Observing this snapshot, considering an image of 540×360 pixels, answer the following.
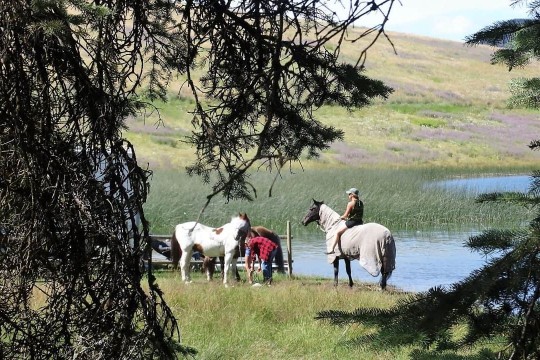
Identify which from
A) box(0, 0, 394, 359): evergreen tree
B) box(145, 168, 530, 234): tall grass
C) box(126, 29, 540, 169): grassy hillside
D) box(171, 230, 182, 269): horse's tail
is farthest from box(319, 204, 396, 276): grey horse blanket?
box(0, 0, 394, 359): evergreen tree

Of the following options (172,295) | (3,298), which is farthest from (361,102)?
(172,295)

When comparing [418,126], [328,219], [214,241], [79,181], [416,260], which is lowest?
[416,260]

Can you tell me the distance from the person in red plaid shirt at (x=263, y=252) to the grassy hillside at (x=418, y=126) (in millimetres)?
11373

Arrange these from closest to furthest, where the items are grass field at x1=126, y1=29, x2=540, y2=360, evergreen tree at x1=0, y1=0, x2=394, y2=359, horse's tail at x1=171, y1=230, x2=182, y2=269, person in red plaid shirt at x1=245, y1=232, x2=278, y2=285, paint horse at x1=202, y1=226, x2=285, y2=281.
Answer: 1. evergreen tree at x1=0, y1=0, x2=394, y2=359
2. grass field at x1=126, y1=29, x2=540, y2=360
3. person in red plaid shirt at x1=245, y1=232, x2=278, y2=285
4. paint horse at x1=202, y1=226, x2=285, y2=281
5. horse's tail at x1=171, y1=230, x2=182, y2=269

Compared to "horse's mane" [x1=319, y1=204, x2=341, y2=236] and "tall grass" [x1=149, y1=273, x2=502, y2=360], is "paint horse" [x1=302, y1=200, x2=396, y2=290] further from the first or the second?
"tall grass" [x1=149, y1=273, x2=502, y2=360]

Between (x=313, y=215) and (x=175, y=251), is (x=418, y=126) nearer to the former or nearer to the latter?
(x=313, y=215)

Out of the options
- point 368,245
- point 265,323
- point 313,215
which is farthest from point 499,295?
point 313,215

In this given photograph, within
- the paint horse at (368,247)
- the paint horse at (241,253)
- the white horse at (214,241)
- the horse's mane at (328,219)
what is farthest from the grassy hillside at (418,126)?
the paint horse at (368,247)

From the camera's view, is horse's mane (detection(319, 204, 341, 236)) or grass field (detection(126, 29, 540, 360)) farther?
horse's mane (detection(319, 204, 341, 236))

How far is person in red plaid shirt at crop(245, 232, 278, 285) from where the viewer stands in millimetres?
16188

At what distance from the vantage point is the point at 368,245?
1688 cm

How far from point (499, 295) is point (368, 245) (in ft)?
45.7

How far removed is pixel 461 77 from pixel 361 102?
82.7 metres

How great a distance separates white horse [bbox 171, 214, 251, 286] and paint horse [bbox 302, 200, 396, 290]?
1.90 meters
